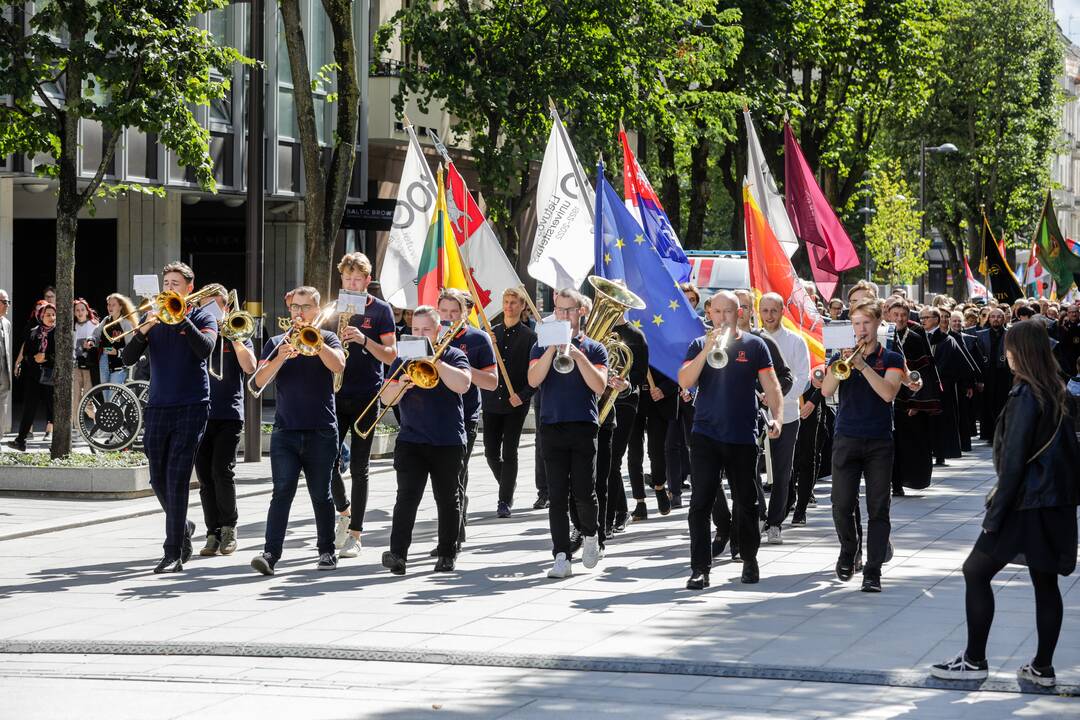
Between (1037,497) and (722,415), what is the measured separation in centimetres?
303

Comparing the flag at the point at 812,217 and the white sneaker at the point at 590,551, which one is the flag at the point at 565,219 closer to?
the flag at the point at 812,217

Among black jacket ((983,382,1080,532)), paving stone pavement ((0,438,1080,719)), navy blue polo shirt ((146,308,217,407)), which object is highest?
navy blue polo shirt ((146,308,217,407))

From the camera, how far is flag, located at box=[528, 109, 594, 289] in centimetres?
1468

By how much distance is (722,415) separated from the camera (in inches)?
408

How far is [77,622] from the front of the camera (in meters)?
9.24

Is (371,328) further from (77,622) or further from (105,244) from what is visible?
(105,244)

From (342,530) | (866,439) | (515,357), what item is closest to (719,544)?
(866,439)

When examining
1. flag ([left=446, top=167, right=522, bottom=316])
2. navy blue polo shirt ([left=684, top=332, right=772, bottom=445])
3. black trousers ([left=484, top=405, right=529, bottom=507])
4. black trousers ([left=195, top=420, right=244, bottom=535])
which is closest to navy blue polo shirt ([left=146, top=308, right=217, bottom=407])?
black trousers ([left=195, top=420, right=244, bottom=535])

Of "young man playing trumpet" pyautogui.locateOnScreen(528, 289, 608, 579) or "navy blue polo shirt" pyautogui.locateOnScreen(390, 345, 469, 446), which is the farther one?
"navy blue polo shirt" pyautogui.locateOnScreen(390, 345, 469, 446)

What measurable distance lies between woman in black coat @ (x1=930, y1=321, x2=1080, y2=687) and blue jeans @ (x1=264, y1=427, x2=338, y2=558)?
15.5 ft

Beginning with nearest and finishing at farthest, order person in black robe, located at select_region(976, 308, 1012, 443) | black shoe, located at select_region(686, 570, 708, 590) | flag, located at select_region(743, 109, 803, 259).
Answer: black shoe, located at select_region(686, 570, 708, 590)
flag, located at select_region(743, 109, 803, 259)
person in black robe, located at select_region(976, 308, 1012, 443)

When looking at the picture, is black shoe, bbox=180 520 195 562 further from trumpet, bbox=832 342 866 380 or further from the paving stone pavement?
trumpet, bbox=832 342 866 380

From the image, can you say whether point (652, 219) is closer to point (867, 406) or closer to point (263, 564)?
point (867, 406)

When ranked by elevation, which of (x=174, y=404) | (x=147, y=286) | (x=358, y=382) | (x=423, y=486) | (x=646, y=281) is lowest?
(x=423, y=486)
